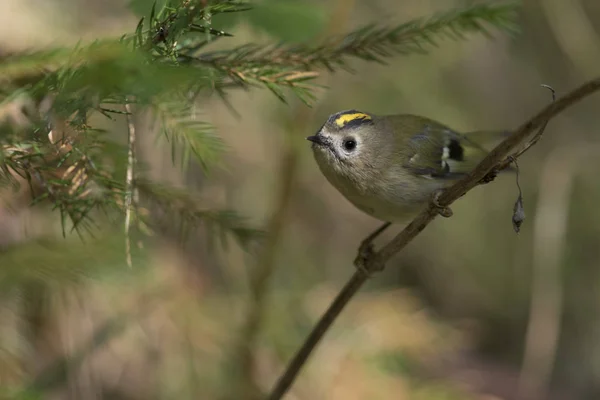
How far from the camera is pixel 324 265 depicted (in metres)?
2.97

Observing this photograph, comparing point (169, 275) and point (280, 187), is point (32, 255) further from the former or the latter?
point (169, 275)

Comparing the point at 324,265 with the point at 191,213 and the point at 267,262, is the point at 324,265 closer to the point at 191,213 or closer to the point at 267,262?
the point at 267,262

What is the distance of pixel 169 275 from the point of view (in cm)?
195

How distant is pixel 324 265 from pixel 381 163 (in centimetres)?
156

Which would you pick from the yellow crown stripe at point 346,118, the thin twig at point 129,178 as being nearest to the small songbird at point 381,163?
the yellow crown stripe at point 346,118

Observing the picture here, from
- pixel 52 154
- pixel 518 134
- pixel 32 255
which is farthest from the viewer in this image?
pixel 32 255

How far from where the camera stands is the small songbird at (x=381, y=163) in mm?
1406

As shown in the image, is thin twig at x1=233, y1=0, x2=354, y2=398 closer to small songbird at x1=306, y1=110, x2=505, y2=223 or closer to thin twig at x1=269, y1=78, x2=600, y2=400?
small songbird at x1=306, y1=110, x2=505, y2=223

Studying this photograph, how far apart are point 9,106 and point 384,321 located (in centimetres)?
145

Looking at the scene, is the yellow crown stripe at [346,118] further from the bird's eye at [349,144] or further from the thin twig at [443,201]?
the thin twig at [443,201]

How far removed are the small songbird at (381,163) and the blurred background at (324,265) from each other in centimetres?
11

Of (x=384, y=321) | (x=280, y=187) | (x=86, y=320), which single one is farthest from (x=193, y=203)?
(x=384, y=321)

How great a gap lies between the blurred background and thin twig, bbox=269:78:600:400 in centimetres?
25

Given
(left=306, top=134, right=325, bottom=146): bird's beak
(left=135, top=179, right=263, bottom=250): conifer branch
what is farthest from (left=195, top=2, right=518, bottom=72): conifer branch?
(left=306, top=134, right=325, bottom=146): bird's beak
